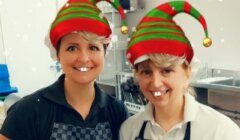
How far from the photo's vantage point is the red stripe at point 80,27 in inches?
49.4

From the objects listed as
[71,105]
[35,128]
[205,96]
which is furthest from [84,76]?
[205,96]

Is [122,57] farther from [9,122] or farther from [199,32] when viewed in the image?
[9,122]

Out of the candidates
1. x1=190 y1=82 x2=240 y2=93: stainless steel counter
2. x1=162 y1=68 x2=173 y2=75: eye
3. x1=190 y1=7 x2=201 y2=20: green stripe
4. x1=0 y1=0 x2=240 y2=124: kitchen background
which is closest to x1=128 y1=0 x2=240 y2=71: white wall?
x1=0 y1=0 x2=240 y2=124: kitchen background

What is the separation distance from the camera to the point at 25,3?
3826 mm

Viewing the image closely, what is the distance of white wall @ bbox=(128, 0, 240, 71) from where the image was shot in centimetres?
281

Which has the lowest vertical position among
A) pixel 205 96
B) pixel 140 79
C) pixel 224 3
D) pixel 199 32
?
pixel 205 96

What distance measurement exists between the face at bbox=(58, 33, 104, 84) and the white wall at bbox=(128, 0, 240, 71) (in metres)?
1.85

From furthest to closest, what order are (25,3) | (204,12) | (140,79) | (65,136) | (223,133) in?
(25,3) < (204,12) < (65,136) < (140,79) < (223,133)

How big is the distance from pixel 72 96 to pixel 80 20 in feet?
1.04

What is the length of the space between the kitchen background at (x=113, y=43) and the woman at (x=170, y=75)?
5.83 feet

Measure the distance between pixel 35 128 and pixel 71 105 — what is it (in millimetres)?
170

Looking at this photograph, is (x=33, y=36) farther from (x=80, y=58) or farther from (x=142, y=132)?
(x=142, y=132)

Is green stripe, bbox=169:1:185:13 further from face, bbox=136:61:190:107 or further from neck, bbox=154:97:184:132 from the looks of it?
neck, bbox=154:97:184:132

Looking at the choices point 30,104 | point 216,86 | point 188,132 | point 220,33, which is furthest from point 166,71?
point 220,33
